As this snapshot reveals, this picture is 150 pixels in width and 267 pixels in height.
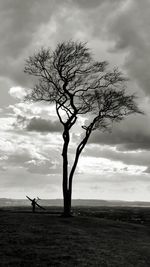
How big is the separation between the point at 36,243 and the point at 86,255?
3682mm

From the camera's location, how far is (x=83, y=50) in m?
42.0

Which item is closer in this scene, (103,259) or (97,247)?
(103,259)

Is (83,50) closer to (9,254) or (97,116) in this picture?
(97,116)

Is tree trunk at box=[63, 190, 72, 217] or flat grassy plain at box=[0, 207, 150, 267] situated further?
tree trunk at box=[63, 190, 72, 217]

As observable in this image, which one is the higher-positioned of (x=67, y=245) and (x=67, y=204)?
(x=67, y=204)

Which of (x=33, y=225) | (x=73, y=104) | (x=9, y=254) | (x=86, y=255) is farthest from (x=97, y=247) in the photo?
(x=73, y=104)

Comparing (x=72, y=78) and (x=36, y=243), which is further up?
(x=72, y=78)

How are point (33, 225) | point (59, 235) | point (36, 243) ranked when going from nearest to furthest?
point (36, 243) < point (59, 235) < point (33, 225)

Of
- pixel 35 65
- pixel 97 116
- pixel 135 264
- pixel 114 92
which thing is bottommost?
pixel 135 264

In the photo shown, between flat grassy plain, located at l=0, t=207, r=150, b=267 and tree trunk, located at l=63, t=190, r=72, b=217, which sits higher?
tree trunk, located at l=63, t=190, r=72, b=217

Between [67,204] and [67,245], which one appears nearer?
[67,245]

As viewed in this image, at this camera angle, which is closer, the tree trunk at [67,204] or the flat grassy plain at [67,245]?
the flat grassy plain at [67,245]

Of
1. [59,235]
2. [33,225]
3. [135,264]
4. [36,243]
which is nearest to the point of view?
[135,264]

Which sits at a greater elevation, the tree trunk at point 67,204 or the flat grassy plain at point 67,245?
the tree trunk at point 67,204
